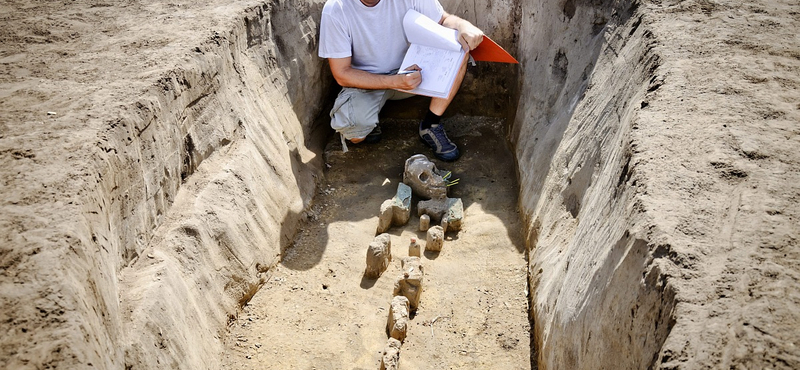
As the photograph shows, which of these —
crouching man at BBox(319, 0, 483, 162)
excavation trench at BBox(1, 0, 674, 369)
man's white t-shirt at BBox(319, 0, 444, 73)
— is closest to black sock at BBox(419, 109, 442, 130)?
crouching man at BBox(319, 0, 483, 162)

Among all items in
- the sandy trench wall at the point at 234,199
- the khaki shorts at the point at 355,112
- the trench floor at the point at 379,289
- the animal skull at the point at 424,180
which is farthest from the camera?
the khaki shorts at the point at 355,112

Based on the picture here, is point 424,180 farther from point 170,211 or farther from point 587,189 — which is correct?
point 170,211

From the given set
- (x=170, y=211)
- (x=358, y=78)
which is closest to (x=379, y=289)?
(x=170, y=211)

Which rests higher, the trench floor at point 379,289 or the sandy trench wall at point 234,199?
the sandy trench wall at point 234,199

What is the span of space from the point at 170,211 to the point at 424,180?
1.84 meters

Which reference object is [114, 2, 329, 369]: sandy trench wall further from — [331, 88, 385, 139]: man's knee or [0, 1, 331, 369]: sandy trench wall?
[331, 88, 385, 139]: man's knee

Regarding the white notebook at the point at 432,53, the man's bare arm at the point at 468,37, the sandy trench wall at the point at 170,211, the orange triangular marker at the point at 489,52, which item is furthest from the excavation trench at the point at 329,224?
the white notebook at the point at 432,53

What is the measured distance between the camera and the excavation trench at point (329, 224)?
7.47 feet

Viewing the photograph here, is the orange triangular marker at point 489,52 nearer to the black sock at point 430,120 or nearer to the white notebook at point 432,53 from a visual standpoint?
the white notebook at point 432,53

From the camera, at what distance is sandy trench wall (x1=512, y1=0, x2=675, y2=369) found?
2.07 metres

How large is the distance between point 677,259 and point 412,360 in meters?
1.51

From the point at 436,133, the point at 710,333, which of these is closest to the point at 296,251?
the point at 436,133

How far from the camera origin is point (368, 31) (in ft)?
15.0

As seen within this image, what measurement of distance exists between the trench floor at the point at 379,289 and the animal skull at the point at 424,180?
0.19 meters
